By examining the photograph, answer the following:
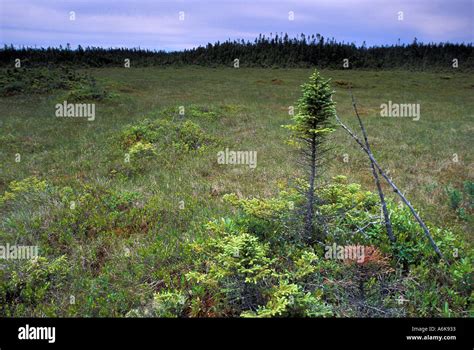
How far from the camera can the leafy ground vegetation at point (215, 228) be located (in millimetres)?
4641

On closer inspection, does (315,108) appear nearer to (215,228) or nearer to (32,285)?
(215,228)

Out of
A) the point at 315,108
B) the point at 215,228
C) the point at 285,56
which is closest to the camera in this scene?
the point at 315,108

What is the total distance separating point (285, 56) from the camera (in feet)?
233

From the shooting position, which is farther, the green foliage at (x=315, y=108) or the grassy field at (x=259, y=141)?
the grassy field at (x=259, y=141)

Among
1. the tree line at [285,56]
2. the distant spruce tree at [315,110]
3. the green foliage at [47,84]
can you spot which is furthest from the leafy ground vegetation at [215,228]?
the tree line at [285,56]

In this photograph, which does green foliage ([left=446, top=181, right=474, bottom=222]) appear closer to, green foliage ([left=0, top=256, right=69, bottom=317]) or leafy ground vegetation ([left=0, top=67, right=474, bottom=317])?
leafy ground vegetation ([left=0, top=67, right=474, bottom=317])

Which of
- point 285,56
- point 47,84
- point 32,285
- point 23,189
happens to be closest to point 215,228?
point 32,285

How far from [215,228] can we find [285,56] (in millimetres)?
69961

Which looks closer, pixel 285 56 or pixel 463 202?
pixel 463 202

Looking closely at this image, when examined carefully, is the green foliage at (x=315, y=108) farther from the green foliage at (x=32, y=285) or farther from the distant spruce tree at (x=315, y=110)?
the green foliage at (x=32, y=285)

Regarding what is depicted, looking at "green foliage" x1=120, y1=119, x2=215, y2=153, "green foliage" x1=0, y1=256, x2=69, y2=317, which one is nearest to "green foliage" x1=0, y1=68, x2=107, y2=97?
"green foliage" x1=120, y1=119, x2=215, y2=153

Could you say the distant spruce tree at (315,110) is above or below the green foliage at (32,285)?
above

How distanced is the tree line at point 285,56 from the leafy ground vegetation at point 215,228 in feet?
177

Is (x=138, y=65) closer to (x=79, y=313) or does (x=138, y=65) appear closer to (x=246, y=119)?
(x=246, y=119)
